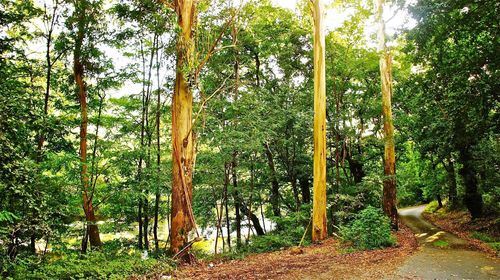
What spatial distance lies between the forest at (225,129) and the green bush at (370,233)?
4cm

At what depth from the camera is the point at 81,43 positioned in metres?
10.6

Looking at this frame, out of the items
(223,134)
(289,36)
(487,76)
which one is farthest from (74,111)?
(487,76)

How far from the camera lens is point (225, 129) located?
1262 centimetres

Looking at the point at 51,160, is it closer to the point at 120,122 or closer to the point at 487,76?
the point at 120,122

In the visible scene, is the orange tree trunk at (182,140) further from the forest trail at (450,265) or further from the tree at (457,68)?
the tree at (457,68)

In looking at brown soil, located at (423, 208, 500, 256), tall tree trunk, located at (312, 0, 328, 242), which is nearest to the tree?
brown soil, located at (423, 208, 500, 256)

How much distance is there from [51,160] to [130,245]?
6.12 metres

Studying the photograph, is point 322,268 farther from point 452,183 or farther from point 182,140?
point 452,183

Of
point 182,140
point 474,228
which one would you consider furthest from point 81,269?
point 474,228

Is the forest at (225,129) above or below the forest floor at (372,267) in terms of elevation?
above

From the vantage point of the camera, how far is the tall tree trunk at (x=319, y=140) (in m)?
11.6

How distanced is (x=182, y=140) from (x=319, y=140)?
18.0 ft

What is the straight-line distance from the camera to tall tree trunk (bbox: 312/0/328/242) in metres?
11.6

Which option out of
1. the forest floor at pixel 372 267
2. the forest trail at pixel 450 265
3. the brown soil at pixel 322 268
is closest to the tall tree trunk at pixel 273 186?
the forest floor at pixel 372 267
